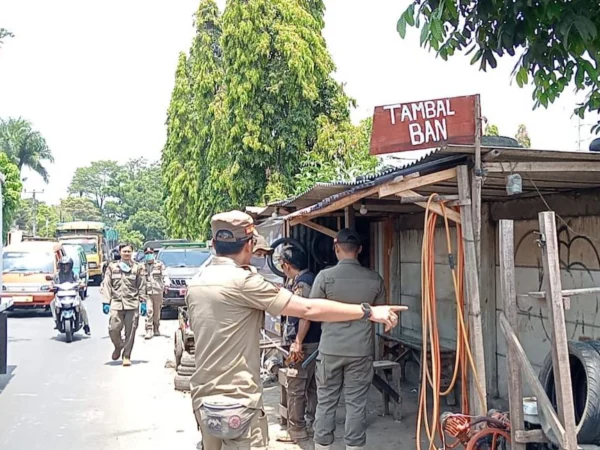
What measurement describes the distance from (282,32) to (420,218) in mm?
10248

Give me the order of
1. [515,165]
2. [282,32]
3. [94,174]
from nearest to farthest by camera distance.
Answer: [515,165] → [282,32] → [94,174]

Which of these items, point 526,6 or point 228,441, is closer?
point 228,441

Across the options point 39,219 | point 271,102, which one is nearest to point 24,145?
point 39,219

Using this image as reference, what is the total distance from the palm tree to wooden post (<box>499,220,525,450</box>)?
1798 inches

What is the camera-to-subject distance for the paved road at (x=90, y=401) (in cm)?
690

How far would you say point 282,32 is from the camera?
17547 mm

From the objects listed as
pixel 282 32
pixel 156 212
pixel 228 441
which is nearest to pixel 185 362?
pixel 228 441

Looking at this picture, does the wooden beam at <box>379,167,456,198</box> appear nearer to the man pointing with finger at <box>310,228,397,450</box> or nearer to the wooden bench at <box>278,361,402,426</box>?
the man pointing with finger at <box>310,228,397,450</box>

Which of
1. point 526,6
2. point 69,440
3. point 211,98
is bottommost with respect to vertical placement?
point 69,440

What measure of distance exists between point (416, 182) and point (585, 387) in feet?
5.50

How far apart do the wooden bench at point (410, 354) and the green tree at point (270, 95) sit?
8809mm

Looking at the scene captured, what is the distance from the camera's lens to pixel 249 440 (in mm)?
3770

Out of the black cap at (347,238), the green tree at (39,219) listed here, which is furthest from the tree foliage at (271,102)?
the green tree at (39,219)

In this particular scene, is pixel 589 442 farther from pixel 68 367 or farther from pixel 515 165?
pixel 68 367
